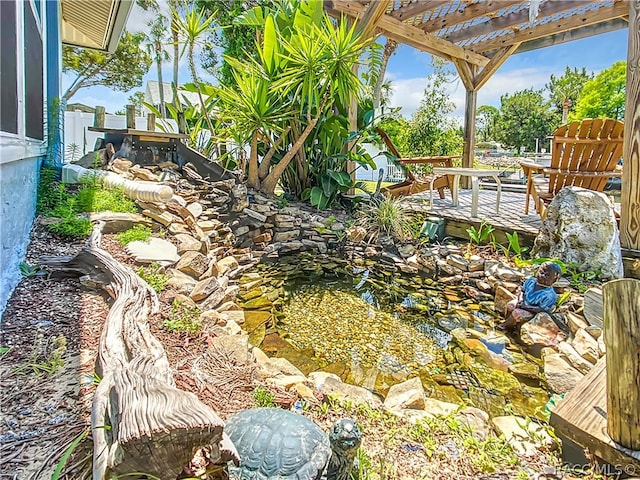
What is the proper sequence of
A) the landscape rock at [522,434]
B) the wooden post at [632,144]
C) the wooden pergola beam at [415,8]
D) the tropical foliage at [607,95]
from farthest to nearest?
the tropical foliage at [607,95], the wooden pergola beam at [415,8], the wooden post at [632,144], the landscape rock at [522,434]

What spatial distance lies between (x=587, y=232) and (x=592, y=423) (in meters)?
2.36

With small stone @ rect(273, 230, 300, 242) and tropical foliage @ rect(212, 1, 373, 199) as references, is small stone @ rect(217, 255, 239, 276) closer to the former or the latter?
small stone @ rect(273, 230, 300, 242)

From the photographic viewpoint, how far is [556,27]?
547 centimetres

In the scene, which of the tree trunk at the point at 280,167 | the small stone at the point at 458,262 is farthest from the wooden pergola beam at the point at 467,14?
the small stone at the point at 458,262

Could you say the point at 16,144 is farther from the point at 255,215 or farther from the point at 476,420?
the point at 476,420

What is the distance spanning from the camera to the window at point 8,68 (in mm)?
1933

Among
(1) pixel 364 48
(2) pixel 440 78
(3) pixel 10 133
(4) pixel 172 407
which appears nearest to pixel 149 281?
(3) pixel 10 133

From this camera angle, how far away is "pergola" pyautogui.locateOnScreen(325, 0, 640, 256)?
4.89 metres

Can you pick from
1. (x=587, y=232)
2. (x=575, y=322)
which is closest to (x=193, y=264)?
(x=575, y=322)

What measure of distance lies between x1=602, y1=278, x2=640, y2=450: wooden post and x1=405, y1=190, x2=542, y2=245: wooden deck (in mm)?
3034

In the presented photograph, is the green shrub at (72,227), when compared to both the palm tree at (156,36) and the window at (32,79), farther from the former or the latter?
the palm tree at (156,36)

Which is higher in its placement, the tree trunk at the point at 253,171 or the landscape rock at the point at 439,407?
the tree trunk at the point at 253,171

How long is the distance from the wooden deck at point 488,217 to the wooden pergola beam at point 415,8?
258cm

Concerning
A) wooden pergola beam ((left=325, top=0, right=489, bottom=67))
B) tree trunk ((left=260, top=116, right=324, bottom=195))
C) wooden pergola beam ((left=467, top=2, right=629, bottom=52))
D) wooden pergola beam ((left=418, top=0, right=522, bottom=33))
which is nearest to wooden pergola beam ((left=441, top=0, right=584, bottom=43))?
wooden pergola beam ((left=325, top=0, right=489, bottom=67))
